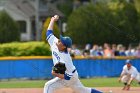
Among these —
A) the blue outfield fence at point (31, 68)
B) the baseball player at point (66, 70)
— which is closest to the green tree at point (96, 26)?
the blue outfield fence at point (31, 68)

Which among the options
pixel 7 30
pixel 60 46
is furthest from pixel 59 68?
pixel 7 30

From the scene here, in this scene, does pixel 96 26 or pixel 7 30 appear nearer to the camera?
pixel 7 30

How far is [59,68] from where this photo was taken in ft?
42.3

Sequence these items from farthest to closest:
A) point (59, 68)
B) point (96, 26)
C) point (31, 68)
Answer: point (96, 26)
point (31, 68)
point (59, 68)

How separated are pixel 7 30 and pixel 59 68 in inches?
1558

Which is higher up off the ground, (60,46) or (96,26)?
(96,26)

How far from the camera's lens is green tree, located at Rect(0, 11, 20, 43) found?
52.0 meters

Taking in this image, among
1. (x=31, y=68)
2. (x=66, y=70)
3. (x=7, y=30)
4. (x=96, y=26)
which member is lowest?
(x=31, y=68)

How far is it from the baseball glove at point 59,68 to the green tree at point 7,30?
3908 cm

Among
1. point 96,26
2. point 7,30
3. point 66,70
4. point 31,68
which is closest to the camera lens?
point 66,70

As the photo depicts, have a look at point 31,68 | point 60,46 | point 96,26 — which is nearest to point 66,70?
point 60,46

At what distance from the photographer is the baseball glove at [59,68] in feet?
42.3

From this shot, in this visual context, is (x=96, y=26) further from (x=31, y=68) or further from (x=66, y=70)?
(x=66, y=70)

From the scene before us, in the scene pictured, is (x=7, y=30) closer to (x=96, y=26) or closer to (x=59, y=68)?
(x=96, y=26)
